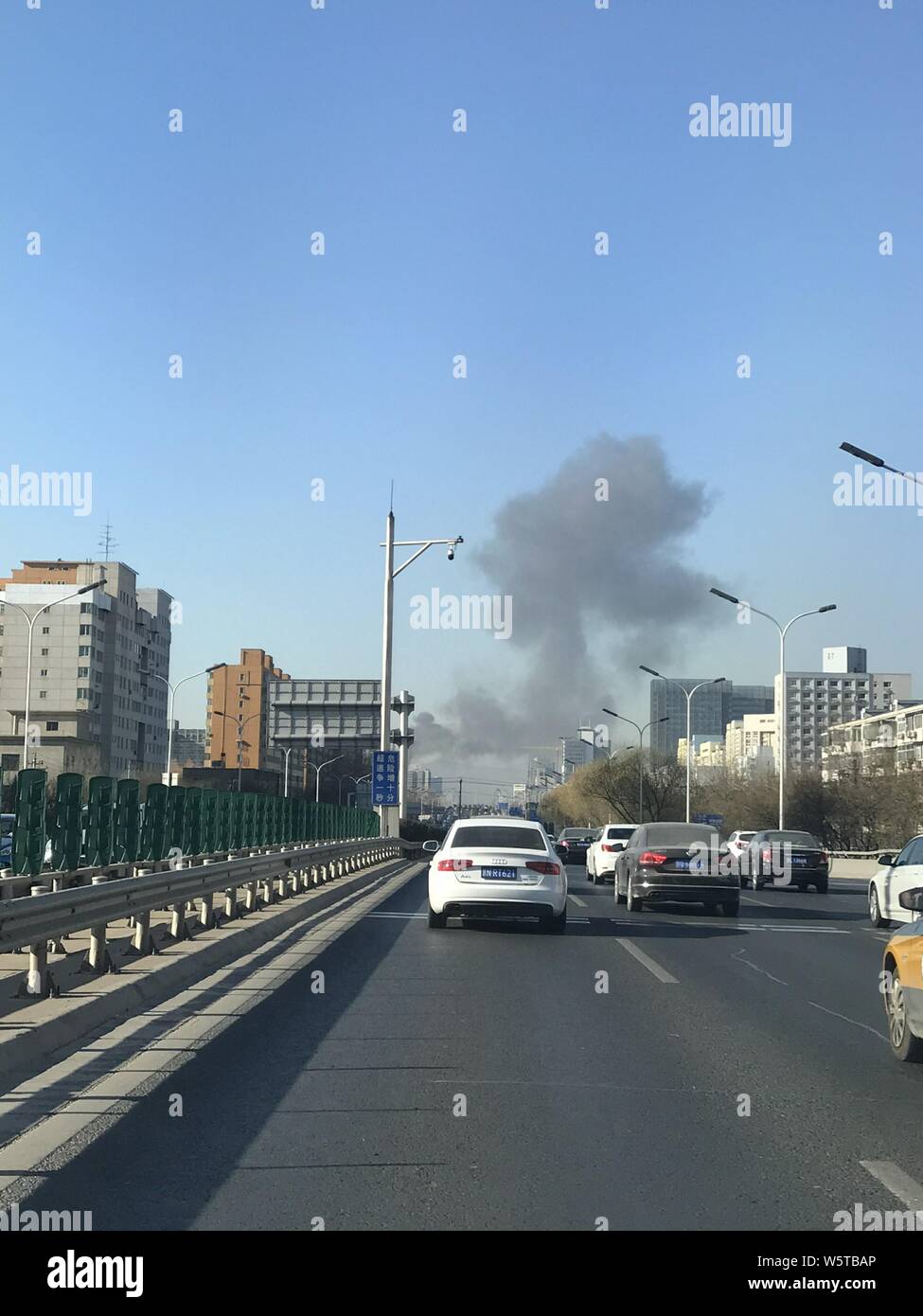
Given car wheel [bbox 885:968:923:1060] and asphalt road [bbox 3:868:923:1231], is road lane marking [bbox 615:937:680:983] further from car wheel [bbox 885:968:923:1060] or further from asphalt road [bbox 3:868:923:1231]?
car wheel [bbox 885:968:923:1060]

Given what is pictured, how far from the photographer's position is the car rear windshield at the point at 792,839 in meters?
36.6

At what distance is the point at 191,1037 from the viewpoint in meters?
9.14

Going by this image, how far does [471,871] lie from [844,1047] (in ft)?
27.8

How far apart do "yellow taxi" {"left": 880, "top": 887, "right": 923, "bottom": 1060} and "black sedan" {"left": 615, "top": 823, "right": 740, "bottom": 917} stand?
40.3 ft

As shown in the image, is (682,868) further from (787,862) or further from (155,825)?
(787,862)

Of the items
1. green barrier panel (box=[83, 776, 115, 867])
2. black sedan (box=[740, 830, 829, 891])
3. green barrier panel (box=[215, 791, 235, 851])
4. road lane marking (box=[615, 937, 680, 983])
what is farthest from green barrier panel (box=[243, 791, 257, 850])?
black sedan (box=[740, 830, 829, 891])

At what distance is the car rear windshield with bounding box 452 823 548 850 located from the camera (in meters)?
18.1

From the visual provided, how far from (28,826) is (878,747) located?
98958 millimetres

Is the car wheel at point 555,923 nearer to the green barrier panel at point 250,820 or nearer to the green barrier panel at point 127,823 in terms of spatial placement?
the green barrier panel at point 127,823

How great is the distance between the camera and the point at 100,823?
15000 mm

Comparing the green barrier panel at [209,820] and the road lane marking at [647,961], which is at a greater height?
the green barrier panel at [209,820]

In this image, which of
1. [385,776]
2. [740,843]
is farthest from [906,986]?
[740,843]

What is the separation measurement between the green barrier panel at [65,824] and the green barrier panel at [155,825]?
2.83 m

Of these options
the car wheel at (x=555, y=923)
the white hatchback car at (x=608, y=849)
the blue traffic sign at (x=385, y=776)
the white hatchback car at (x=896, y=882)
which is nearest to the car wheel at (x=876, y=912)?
the white hatchback car at (x=896, y=882)
